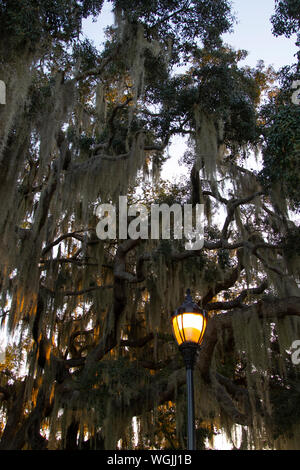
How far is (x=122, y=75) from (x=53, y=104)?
186 centimetres

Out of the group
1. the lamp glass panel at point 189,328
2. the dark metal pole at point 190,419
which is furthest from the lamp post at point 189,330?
the dark metal pole at point 190,419

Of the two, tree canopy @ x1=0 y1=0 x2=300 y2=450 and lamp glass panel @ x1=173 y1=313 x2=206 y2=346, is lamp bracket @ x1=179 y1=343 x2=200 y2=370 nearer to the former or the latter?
lamp glass panel @ x1=173 y1=313 x2=206 y2=346

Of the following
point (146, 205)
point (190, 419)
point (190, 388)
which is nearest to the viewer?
point (190, 419)

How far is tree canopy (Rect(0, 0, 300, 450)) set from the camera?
6949mm

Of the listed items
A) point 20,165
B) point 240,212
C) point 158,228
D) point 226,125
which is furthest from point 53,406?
point 226,125

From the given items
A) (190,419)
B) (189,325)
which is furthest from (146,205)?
(190,419)

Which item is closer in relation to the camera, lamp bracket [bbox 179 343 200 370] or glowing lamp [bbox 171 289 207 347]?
lamp bracket [bbox 179 343 200 370]

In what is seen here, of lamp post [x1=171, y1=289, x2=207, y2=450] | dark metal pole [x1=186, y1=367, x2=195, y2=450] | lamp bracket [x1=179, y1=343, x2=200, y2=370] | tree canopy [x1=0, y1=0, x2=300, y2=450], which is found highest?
tree canopy [x1=0, y1=0, x2=300, y2=450]

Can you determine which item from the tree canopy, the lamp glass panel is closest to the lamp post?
the lamp glass panel

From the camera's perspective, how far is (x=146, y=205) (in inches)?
391

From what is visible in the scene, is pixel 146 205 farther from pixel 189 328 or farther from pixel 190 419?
pixel 190 419

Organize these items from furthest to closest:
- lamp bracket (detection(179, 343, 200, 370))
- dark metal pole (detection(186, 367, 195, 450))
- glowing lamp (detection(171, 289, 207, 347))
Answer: glowing lamp (detection(171, 289, 207, 347)), lamp bracket (detection(179, 343, 200, 370)), dark metal pole (detection(186, 367, 195, 450))

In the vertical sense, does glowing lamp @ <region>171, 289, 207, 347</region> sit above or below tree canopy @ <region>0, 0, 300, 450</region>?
below

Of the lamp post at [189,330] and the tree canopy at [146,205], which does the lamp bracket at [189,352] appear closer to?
the lamp post at [189,330]
